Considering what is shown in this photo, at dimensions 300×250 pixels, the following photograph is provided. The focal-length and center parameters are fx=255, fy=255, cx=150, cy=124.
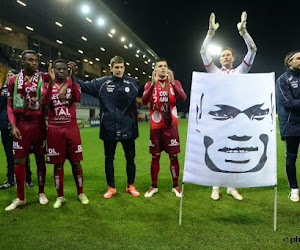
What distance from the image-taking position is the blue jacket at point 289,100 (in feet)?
11.7

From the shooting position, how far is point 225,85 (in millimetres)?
2861

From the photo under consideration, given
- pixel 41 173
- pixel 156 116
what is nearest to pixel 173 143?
pixel 156 116

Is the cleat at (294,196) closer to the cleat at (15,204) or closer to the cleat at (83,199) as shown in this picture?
the cleat at (83,199)

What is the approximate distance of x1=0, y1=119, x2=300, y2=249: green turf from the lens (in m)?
2.41

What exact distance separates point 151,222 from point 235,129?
1.41 m

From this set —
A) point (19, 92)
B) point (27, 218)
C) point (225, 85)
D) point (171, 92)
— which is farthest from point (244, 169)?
point (19, 92)

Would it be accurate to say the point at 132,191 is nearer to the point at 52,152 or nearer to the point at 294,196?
the point at 52,152

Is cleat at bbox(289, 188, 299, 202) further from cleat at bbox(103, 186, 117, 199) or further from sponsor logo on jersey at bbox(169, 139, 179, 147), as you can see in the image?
cleat at bbox(103, 186, 117, 199)

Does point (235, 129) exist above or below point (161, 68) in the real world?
below

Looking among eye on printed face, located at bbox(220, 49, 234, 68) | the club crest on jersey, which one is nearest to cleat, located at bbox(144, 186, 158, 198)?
the club crest on jersey

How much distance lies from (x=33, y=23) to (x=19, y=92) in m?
22.9

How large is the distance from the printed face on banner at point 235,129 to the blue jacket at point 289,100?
0.93m

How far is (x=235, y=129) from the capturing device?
2818 mm

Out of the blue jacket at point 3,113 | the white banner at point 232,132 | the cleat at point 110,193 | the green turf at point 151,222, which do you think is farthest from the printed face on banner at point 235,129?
the blue jacket at point 3,113
